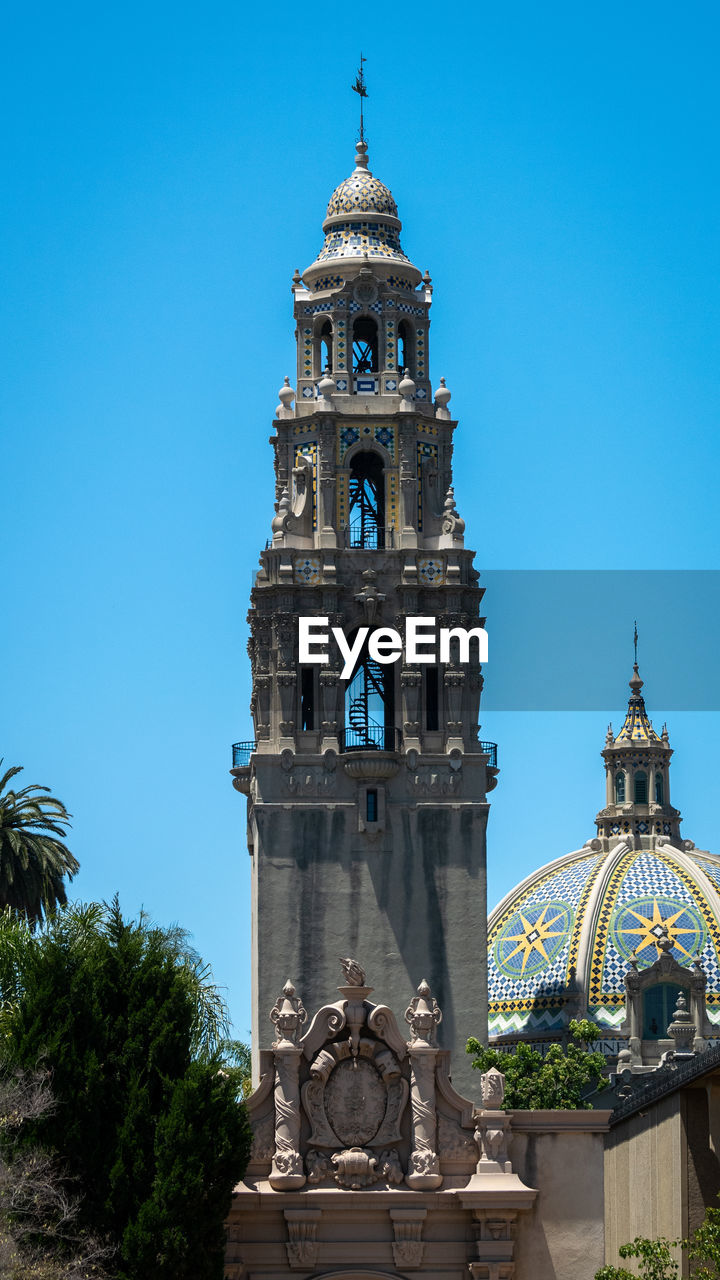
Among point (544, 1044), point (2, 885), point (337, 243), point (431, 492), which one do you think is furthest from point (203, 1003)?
point (544, 1044)

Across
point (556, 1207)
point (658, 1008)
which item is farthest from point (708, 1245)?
point (658, 1008)

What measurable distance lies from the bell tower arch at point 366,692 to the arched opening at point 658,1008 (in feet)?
100

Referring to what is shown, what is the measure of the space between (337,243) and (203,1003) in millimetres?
28531

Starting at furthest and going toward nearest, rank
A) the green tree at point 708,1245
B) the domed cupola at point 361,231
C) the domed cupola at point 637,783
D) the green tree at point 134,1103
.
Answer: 1. the domed cupola at point 637,783
2. the domed cupola at point 361,231
3. the green tree at point 708,1245
4. the green tree at point 134,1103

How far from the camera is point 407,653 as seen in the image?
79.9 m

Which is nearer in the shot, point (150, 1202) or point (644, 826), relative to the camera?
point (150, 1202)

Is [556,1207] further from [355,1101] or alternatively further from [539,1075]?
[539,1075]

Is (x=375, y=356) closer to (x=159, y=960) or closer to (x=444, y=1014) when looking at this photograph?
(x=444, y=1014)

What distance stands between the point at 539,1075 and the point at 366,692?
10695mm

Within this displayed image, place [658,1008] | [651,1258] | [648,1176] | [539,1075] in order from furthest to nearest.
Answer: [658,1008] < [539,1075] < [648,1176] < [651,1258]

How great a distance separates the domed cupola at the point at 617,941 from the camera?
108 metres

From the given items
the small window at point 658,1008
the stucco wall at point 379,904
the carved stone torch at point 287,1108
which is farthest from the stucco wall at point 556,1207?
the small window at point 658,1008

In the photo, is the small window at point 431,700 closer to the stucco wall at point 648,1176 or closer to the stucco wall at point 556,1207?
the stucco wall at point 648,1176

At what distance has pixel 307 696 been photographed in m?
79.9
